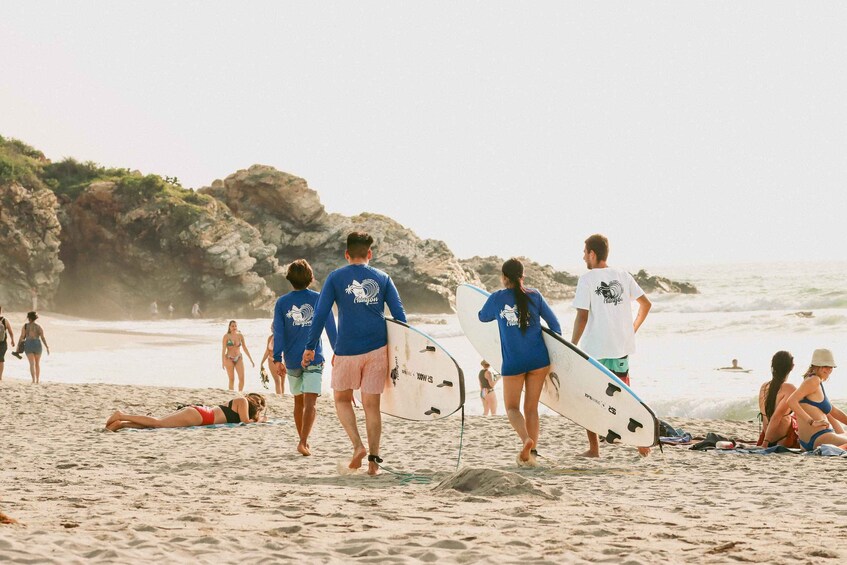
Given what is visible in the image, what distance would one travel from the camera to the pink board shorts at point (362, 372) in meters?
5.75

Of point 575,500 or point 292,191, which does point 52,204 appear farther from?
point 575,500

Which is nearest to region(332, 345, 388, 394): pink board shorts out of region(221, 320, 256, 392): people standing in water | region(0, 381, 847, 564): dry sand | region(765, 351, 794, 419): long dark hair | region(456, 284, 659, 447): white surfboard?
region(0, 381, 847, 564): dry sand

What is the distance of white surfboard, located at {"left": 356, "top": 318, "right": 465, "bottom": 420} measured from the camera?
592 cm

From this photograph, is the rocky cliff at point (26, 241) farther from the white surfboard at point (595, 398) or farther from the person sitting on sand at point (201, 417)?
the white surfboard at point (595, 398)

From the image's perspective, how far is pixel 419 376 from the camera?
6094mm

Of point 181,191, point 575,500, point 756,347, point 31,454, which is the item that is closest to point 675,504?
point 575,500

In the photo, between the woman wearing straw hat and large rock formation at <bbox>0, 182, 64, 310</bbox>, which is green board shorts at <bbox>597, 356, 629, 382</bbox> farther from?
large rock formation at <bbox>0, 182, 64, 310</bbox>

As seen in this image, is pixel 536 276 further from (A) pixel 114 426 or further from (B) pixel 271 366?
(A) pixel 114 426

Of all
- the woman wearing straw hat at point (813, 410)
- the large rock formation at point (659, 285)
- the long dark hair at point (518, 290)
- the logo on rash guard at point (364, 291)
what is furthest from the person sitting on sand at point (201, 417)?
the large rock formation at point (659, 285)

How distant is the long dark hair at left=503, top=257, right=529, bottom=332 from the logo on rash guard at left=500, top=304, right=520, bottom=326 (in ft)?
0.08

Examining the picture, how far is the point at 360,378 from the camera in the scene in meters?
5.77

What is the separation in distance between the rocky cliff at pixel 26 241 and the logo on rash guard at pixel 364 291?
132 ft

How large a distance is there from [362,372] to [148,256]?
4467cm

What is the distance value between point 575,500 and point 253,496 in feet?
6.12
